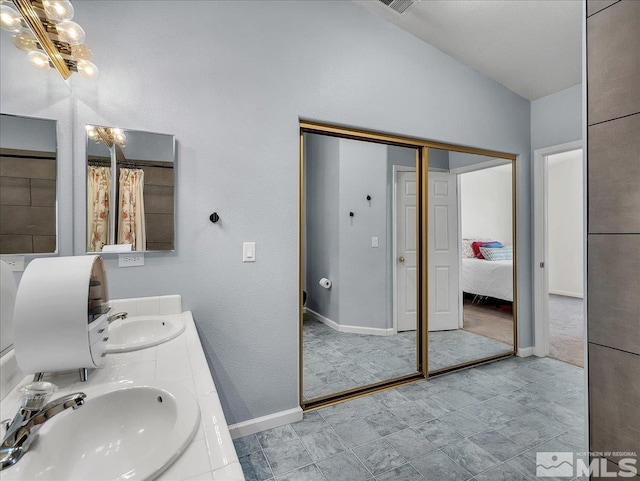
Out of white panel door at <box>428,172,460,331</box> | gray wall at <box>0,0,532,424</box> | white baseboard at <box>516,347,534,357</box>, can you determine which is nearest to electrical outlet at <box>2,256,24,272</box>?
gray wall at <box>0,0,532,424</box>

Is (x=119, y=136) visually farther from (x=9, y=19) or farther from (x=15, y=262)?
(x=15, y=262)

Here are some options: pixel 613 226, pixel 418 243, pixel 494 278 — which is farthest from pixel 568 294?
pixel 613 226

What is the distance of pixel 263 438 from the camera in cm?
192

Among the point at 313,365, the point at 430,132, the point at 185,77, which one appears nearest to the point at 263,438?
the point at 313,365

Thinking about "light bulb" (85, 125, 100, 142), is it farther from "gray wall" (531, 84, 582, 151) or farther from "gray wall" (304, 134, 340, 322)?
"gray wall" (531, 84, 582, 151)

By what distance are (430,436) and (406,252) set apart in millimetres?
1344

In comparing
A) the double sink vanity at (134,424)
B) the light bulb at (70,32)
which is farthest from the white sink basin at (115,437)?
the light bulb at (70,32)

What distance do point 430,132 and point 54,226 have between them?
100 inches

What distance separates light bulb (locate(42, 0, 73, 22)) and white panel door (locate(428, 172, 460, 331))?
246 cm

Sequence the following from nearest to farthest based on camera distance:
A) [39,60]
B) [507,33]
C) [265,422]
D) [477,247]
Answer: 1. [39,60]
2. [265,422]
3. [507,33]
4. [477,247]

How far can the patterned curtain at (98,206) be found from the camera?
1585 mm

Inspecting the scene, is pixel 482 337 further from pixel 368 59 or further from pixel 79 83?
pixel 79 83

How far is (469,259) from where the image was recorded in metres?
3.07

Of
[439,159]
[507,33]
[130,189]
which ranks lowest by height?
[130,189]
